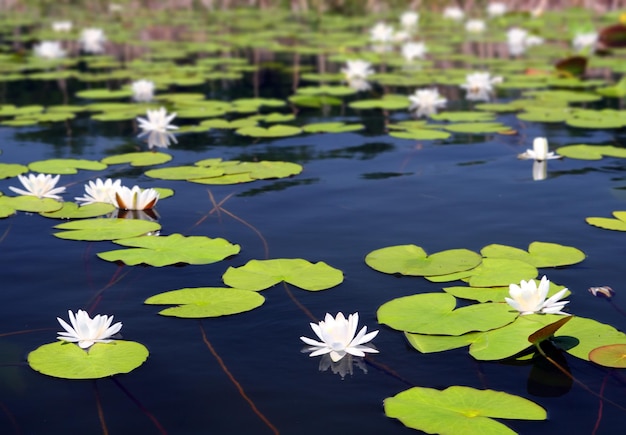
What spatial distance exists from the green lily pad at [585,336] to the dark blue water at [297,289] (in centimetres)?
5

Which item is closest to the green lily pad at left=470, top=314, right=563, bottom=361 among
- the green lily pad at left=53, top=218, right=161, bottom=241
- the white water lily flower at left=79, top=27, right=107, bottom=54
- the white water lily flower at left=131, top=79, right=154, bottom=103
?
the green lily pad at left=53, top=218, right=161, bottom=241

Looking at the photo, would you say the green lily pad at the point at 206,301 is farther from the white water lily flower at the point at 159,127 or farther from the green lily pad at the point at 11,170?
the white water lily flower at the point at 159,127

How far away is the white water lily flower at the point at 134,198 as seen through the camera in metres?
3.93

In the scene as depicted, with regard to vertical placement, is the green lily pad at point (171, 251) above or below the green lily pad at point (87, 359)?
above

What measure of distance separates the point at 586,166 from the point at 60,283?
328 centimetres

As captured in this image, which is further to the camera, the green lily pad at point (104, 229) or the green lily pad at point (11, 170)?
the green lily pad at point (11, 170)

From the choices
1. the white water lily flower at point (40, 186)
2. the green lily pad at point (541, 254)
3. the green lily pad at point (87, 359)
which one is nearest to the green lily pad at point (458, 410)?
the green lily pad at point (87, 359)

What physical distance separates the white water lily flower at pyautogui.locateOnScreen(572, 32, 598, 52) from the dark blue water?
17.3 feet

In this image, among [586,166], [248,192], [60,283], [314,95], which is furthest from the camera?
[314,95]

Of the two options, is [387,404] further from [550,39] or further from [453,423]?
[550,39]

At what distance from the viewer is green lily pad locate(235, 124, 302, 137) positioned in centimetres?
575

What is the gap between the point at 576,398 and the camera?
233 centimetres

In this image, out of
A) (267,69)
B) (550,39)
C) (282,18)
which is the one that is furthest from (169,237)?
(282,18)

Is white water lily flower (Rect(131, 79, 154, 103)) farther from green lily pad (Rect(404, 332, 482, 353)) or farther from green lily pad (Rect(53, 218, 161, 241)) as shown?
green lily pad (Rect(404, 332, 482, 353))
